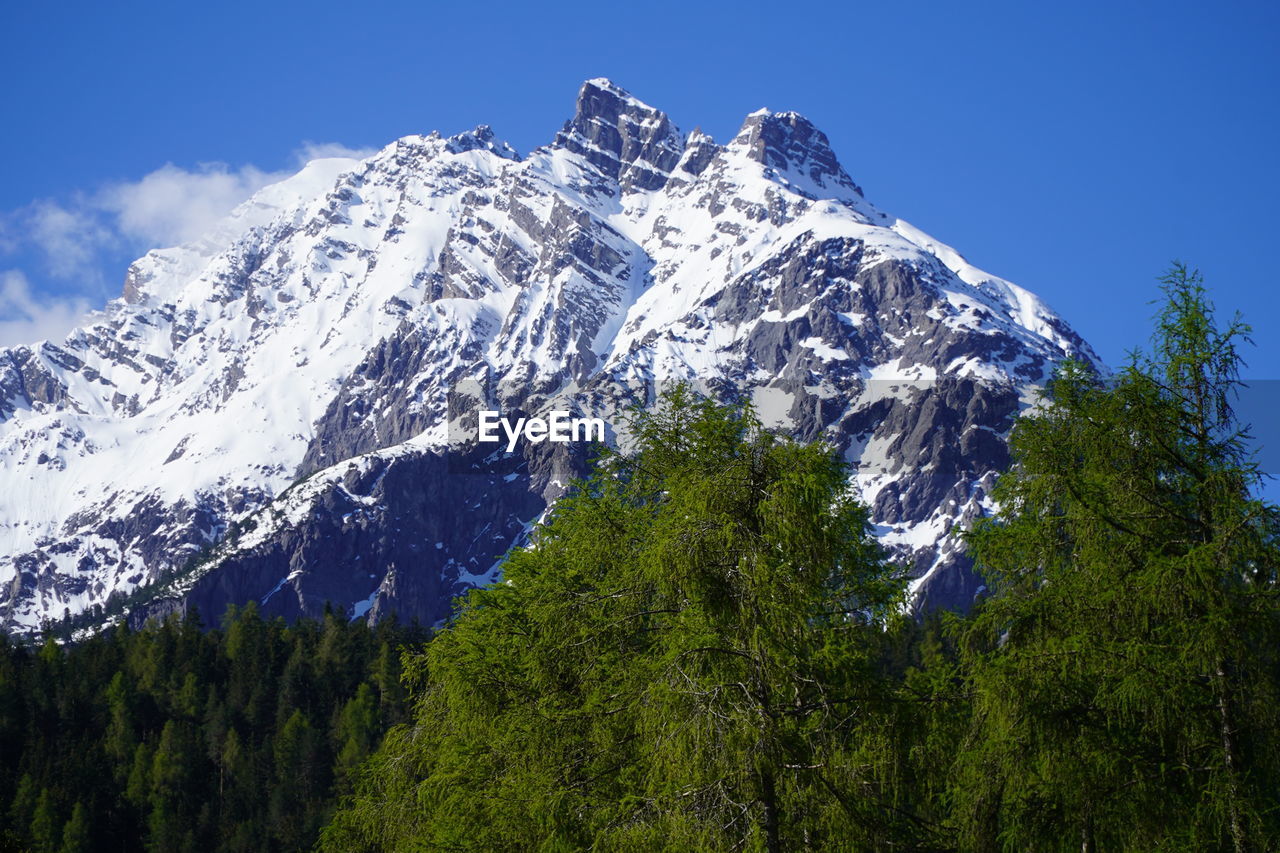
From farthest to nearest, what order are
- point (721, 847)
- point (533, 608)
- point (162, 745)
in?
point (162, 745), point (533, 608), point (721, 847)

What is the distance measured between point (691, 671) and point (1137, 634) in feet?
17.5

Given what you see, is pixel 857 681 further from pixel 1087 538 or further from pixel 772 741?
pixel 1087 538

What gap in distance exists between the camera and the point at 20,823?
97000 millimetres

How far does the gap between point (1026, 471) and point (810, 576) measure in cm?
445

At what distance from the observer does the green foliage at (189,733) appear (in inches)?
4016

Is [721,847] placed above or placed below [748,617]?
below

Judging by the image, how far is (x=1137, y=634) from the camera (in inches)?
571

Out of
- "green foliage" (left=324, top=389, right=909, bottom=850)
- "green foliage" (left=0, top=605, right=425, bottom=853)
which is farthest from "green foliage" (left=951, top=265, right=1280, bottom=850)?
"green foliage" (left=0, top=605, right=425, bottom=853)

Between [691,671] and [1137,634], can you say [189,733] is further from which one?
[1137,634]

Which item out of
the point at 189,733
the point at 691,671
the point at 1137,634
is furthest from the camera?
the point at 189,733

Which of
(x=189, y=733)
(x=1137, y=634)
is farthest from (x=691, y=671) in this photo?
(x=189, y=733)

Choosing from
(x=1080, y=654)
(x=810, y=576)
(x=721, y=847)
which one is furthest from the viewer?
(x=1080, y=654)

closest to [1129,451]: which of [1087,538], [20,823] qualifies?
[1087,538]

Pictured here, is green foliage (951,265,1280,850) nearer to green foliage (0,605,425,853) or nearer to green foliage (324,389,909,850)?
green foliage (324,389,909,850)
